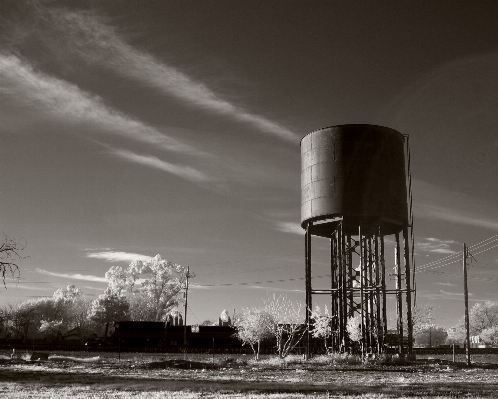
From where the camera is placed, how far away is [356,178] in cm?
3631

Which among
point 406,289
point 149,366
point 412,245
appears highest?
point 412,245

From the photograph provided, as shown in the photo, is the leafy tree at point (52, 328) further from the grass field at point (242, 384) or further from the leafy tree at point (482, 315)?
the leafy tree at point (482, 315)

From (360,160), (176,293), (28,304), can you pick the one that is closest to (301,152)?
(360,160)

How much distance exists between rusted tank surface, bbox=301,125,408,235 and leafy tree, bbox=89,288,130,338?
1777 inches

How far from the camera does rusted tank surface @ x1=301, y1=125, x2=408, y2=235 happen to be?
118 ft

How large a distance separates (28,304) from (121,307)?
909 inches

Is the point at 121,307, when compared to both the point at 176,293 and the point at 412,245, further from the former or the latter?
the point at 412,245

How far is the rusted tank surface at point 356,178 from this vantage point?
3594 centimetres

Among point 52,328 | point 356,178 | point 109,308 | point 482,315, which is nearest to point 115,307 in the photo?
point 109,308

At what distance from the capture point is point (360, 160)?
1443 inches

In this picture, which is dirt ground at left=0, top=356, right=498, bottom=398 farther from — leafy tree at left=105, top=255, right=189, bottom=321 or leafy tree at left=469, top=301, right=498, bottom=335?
leafy tree at left=469, top=301, right=498, bottom=335

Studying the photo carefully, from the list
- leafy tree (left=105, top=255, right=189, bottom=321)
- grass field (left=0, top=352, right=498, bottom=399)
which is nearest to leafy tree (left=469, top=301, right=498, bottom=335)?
leafy tree (left=105, top=255, right=189, bottom=321)

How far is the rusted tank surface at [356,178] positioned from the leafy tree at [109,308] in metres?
45.1

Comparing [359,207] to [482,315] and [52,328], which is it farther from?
[482,315]
